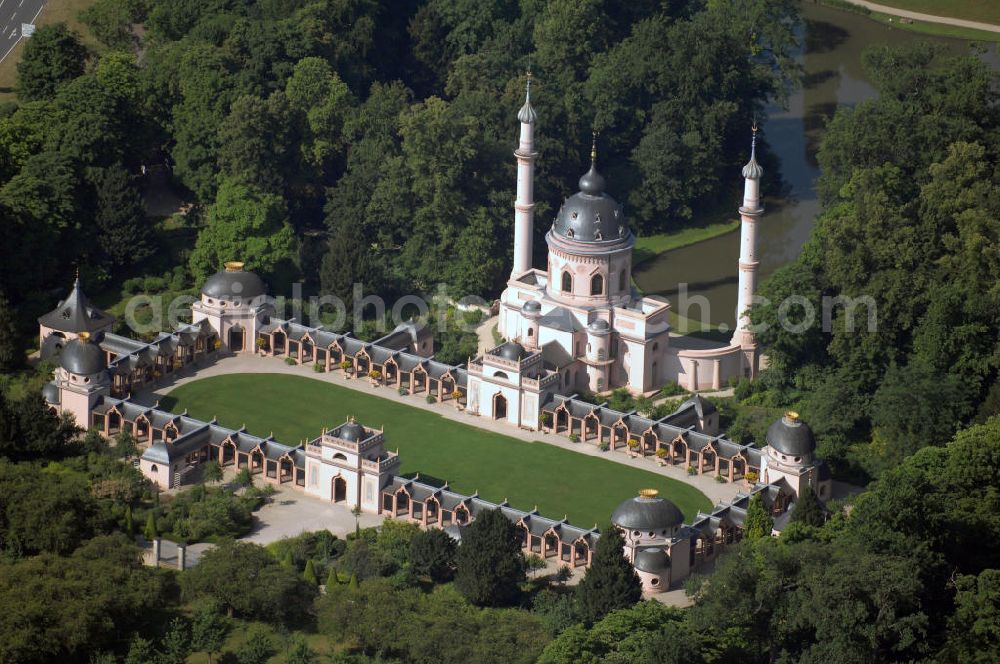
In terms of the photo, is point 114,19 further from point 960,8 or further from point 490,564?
point 490,564

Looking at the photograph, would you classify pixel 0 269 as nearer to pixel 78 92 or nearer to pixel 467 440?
pixel 78 92

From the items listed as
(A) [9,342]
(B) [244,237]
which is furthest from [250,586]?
(B) [244,237]

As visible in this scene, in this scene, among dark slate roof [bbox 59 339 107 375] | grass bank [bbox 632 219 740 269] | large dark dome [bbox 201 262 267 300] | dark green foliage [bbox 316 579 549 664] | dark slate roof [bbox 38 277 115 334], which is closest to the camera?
dark green foliage [bbox 316 579 549 664]

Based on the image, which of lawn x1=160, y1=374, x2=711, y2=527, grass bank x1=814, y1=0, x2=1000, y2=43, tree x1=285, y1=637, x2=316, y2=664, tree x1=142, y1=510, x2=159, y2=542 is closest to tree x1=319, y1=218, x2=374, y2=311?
lawn x1=160, y1=374, x2=711, y2=527

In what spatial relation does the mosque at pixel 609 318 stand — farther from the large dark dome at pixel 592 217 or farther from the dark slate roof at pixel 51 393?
the dark slate roof at pixel 51 393

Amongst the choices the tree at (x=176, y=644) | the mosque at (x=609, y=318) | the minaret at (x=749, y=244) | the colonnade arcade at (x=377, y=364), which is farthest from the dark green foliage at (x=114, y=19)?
the tree at (x=176, y=644)

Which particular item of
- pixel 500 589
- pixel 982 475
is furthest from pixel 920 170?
pixel 500 589

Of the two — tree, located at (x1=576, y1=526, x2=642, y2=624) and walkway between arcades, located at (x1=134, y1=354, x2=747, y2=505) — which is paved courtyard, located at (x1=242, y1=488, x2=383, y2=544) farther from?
tree, located at (x1=576, y1=526, x2=642, y2=624)
